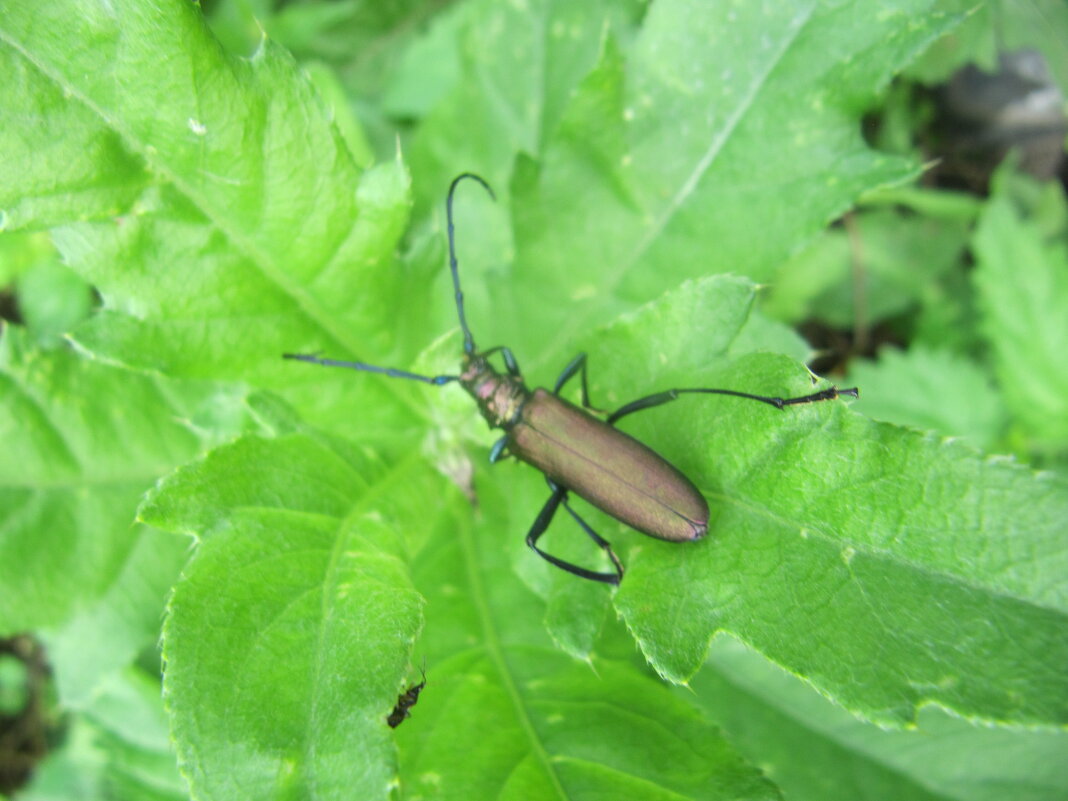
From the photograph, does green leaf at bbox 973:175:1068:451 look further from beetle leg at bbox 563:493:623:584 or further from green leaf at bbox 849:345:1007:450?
beetle leg at bbox 563:493:623:584

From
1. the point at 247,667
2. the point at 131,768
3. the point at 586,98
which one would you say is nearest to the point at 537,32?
the point at 586,98

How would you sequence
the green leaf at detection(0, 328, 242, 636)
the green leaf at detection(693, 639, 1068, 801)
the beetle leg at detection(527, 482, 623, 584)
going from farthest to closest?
the green leaf at detection(693, 639, 1068, 801), the green leaf at detection(0, 328, 242, 636), the beetle leg at detection(527, 482, 623, 584)

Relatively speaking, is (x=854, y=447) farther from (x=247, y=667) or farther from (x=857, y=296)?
(x=857, y=296)

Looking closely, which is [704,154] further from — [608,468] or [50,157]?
[50,157]

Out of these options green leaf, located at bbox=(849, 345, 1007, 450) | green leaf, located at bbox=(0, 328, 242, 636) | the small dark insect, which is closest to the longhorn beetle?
the small dark insect

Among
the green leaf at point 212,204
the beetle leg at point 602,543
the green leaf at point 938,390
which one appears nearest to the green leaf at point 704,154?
the green leaf at point 212,204

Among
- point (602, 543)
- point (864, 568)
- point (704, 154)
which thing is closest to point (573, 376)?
point (602, 543)
